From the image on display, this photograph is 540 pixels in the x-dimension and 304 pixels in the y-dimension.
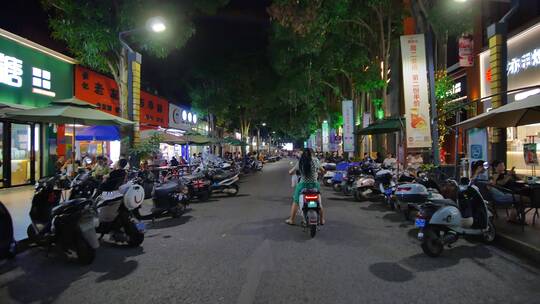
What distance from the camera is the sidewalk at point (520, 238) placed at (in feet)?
18.0

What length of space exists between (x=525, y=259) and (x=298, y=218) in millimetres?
4538

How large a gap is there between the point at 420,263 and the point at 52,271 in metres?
5.13

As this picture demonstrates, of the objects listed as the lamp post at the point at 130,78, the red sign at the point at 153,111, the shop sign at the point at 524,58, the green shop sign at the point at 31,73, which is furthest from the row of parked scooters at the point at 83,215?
the red sign at the point at 153,111

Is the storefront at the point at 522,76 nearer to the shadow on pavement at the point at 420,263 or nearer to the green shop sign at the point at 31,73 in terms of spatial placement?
the shadow on pavement at the point at 420,263

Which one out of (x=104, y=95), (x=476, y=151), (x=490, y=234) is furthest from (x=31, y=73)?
(x=490, y=234)

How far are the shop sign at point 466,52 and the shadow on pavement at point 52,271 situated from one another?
53.6 ft

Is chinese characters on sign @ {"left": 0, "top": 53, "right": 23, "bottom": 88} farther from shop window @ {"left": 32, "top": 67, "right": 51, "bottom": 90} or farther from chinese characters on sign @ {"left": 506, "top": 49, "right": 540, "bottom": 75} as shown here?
chinese characters on sign @ {"left": 506, "top": 49, "right": 540, "bottom": 75}

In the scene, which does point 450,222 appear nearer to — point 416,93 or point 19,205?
point 416,93

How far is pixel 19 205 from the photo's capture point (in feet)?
32.4

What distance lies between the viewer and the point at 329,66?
22.2 m

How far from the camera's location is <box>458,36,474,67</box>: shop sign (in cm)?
1672

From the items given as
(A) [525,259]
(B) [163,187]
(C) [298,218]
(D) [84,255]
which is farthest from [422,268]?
(B) [163,187]

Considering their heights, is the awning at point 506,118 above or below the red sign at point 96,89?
below

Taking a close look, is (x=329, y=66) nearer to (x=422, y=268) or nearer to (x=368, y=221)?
(x=368, y=221)
